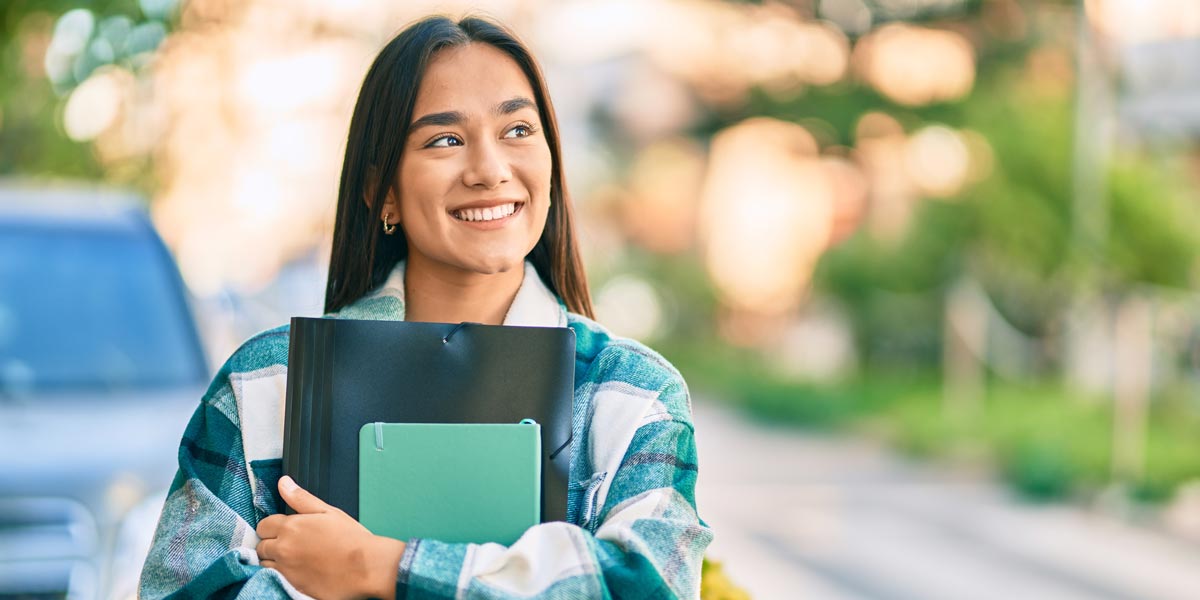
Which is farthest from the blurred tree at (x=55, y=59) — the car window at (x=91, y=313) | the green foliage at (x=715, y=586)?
the green foliage at (x=715, y=586)

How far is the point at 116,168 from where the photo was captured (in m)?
10.2

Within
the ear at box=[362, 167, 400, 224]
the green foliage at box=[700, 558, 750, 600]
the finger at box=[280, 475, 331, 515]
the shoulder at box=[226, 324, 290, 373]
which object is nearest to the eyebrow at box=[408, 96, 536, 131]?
the ear at box=[362, 167, 400, 224]

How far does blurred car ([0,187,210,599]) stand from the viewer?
3.89m

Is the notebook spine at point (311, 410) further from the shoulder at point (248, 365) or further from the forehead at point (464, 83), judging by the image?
the forehead at point (464, 83)

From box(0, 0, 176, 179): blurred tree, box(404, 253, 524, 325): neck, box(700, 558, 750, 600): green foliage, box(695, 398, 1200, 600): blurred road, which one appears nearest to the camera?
box(404, 253, 524, 325): neck

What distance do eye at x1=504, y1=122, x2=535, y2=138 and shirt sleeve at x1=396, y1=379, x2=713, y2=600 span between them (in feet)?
1.59

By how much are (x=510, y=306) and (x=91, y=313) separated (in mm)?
3161

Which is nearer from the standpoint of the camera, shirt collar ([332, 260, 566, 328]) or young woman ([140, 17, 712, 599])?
young woman ([140, 17, 712, 599])

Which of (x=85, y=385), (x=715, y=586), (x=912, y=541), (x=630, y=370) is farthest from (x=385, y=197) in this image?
(x=912, y=541)

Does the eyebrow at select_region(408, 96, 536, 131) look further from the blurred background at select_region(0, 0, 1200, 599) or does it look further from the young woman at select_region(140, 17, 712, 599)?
the blurred background at select_region(0, 0, 1200, 599)

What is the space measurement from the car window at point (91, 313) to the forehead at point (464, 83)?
2.96m

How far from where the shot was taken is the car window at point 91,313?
4.63 meters

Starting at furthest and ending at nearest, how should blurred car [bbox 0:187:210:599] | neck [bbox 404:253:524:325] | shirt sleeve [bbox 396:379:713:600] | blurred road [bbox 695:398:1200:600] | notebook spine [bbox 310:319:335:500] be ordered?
blurred road [bbox 695:398:1200:600] → blurred car [bbox 0:187:210:599] → neck [bbox 404:253:524:325] → notebook spine [bbox 310:319:335:500] → shirt sleeve [bbox 396:379:713:600]

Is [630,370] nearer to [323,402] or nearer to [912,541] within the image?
Answer: [323,402]
